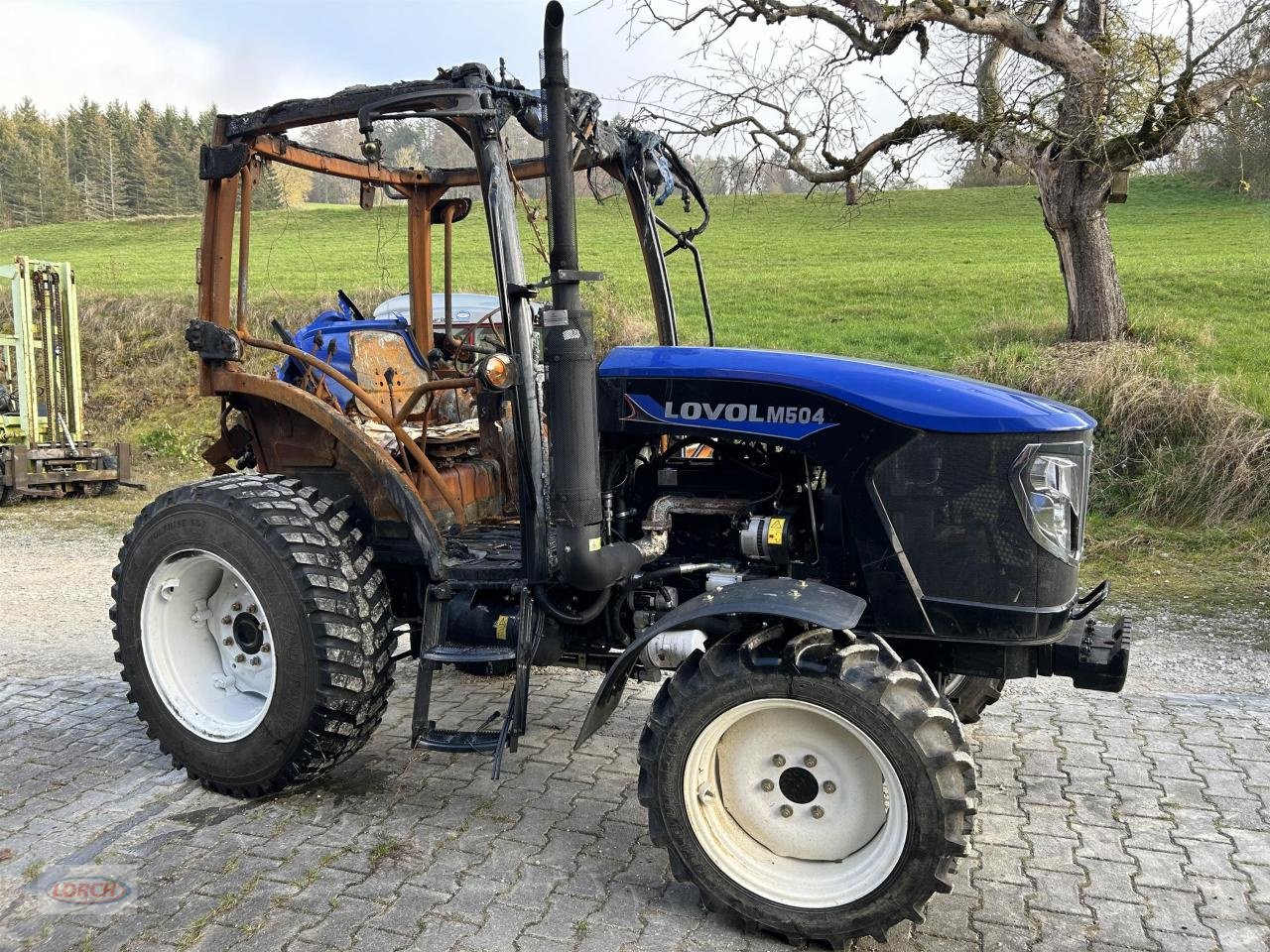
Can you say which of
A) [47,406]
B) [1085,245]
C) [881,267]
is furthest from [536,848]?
[881,267]

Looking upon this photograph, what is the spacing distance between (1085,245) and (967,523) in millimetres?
→ 9021

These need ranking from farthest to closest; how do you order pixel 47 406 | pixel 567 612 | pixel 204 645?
pixel 47 406 → pixel 204 645 → pixel 567 612

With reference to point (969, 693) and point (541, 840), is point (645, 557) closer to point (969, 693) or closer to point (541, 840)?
point (541, 840)

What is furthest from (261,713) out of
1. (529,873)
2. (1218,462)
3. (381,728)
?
(1218,462)

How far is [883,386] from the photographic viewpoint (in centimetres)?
319

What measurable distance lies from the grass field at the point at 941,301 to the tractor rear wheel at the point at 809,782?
173cm

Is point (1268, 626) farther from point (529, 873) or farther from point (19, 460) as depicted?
point (19, 460)

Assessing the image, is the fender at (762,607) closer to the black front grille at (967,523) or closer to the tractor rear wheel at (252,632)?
the black front grille at (967,523)

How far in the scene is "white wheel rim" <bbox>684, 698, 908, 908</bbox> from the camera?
9.82 feet

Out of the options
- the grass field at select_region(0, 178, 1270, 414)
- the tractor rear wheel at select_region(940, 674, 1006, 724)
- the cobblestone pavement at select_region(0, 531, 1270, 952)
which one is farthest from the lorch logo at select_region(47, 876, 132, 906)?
the tractor rear wheel at select_region(940, 674, 1006, 724)

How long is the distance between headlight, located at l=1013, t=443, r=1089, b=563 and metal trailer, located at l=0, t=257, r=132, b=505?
1117 centimetres

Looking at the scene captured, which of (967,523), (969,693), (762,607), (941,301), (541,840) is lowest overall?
(541,840)

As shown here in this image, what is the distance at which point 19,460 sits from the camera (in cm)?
1119

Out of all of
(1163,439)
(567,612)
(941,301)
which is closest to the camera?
(567,612)
